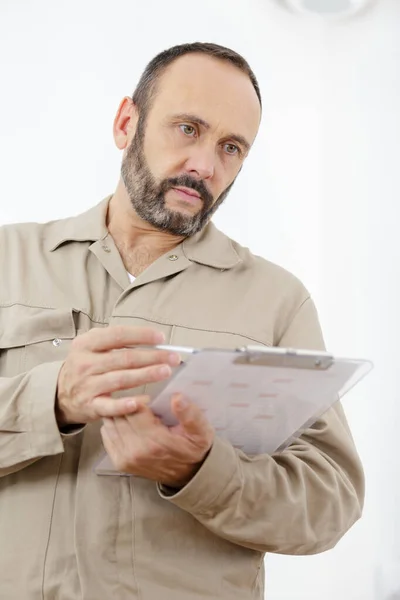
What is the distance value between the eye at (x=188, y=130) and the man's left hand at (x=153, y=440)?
63 centimetres

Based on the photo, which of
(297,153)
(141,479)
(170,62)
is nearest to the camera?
(141,479)

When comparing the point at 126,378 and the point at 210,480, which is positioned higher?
the point at 126,378

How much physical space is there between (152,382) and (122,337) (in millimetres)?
69

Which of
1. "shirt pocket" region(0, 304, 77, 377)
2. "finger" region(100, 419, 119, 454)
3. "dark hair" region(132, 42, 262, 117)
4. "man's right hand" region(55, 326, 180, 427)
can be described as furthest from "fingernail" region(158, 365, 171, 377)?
"dark hair" region(132, 42, 262, 117)

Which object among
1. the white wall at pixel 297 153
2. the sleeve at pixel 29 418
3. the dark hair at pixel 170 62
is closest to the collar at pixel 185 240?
the dark hair at pixel 170 62

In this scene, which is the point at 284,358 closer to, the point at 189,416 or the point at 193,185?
the point at 189,416

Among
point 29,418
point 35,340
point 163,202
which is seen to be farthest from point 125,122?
point 29,418

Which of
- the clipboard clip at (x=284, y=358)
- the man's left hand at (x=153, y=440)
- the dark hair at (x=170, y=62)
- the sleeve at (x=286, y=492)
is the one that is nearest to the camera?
the clipboard clip at (x=284, y=358)

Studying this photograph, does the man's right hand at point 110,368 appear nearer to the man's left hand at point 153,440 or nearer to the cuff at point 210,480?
the man's left hand at point 153,440

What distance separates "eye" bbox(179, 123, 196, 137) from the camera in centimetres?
167

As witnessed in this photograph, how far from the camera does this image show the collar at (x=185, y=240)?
1.67m

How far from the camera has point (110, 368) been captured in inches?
46.7

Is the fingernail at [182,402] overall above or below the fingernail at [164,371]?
below

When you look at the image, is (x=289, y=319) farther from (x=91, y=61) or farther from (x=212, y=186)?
(x=91, y=61)
